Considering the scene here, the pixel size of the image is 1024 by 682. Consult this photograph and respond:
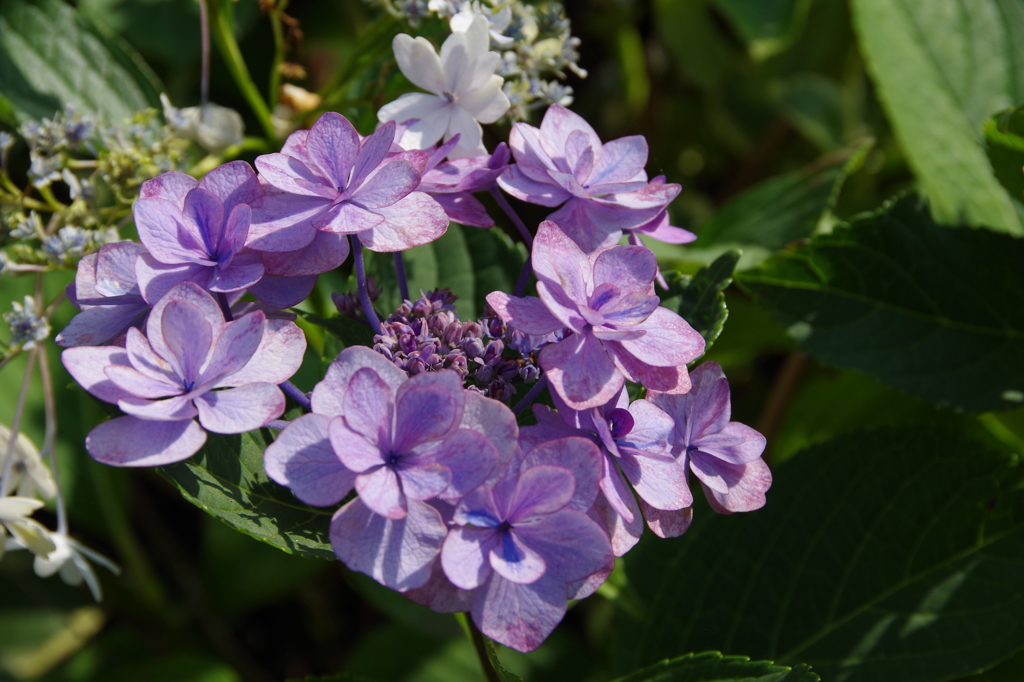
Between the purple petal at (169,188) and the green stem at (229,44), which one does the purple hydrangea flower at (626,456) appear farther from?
the green stem at (229,44)

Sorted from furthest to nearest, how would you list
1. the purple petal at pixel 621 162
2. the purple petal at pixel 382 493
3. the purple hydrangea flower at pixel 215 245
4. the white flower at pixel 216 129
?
the white flower at pixel 216 129
the purple petal at pixel 621 162
the purple hydrangea flower at pixel 215 245
the purple petal at pixel 382 493

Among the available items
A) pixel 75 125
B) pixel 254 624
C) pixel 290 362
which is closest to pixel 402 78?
pixel 75 125

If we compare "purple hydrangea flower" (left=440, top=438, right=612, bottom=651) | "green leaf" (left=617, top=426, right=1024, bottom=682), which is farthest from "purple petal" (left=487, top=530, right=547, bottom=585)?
"green leaf" (left=617, top=426, right=1024, bottom=682)

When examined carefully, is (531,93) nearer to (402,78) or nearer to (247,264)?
(402,78)

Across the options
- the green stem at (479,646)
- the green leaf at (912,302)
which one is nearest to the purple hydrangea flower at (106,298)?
the green stem at (479,646)

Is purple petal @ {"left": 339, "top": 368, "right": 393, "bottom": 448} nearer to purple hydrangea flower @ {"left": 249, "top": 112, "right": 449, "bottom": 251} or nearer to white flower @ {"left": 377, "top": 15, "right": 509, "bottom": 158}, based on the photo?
purple hydrangea flower @ {"left": 249, "top": 112, "right": 449, "bottom": 251}

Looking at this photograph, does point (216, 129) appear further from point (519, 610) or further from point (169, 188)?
point (519, 610)
